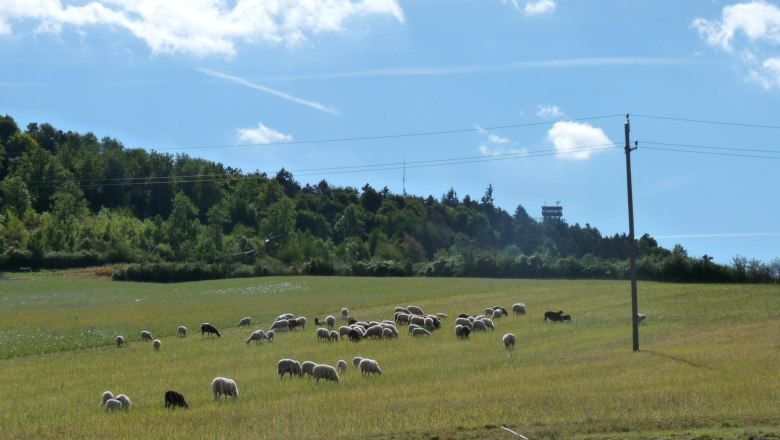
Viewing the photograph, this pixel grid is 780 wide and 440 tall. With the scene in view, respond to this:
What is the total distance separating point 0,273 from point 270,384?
104 meters

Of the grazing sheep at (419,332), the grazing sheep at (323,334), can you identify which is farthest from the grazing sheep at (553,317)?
the grazing sheep at (323,334)

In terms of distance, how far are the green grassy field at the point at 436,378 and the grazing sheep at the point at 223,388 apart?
39 cm

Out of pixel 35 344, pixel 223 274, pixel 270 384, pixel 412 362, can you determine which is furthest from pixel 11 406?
pixel 223 274

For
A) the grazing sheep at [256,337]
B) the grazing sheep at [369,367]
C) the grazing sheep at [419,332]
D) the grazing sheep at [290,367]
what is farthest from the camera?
the grazing sheep at [256,337]

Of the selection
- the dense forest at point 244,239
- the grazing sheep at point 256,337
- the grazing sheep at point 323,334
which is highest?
the dense forest at point 244,239

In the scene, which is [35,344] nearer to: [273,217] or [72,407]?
[72,407]

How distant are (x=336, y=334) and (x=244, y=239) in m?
118

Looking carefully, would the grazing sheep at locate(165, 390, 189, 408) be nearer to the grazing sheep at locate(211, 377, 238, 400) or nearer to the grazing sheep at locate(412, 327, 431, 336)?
the grazing sheep at locate(211, 377, 238, 400)

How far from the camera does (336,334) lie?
4097 centimetres

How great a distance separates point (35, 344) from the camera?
46.4 metres

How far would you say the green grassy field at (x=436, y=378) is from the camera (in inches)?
819

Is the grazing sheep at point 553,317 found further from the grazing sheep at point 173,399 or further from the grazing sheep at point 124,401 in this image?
the grazing sheep at point 124,401

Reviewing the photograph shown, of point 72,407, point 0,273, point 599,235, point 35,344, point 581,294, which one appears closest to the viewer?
point 72,407

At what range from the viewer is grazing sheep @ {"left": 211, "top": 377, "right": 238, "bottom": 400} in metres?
26.0
